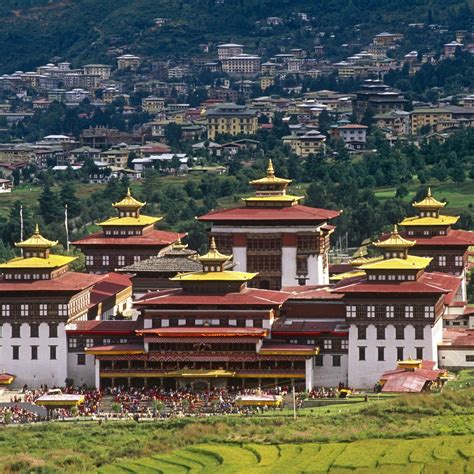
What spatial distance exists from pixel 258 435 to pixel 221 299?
13294 mm

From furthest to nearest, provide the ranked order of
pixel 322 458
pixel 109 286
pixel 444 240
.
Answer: pixel 444 240 < pixel 109 286 < pixel 322 458

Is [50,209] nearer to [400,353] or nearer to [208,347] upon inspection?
[208,347]

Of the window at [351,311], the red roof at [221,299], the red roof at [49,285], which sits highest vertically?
the red roof at [49,285]

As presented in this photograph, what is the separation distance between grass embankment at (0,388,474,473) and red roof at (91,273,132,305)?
17470 millimetres

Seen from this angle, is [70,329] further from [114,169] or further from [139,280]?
[114,169]

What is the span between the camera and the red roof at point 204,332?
308 feet

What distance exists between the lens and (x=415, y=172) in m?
160

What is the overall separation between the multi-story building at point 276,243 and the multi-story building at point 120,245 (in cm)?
524

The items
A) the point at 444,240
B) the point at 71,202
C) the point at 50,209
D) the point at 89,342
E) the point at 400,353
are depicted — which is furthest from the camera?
the point at 71,202

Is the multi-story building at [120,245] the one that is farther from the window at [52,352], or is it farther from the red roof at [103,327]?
the window at [52,352]

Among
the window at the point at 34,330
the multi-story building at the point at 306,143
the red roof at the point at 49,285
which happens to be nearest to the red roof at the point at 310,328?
the red roof at the point at 49,285

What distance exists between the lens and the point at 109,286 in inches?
4250

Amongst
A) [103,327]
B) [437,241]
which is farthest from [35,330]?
[437,241]

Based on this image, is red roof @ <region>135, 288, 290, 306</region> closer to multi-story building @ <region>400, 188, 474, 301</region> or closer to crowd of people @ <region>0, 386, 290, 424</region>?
crowd of people @ <region>0, 386, 290, 424</region>
